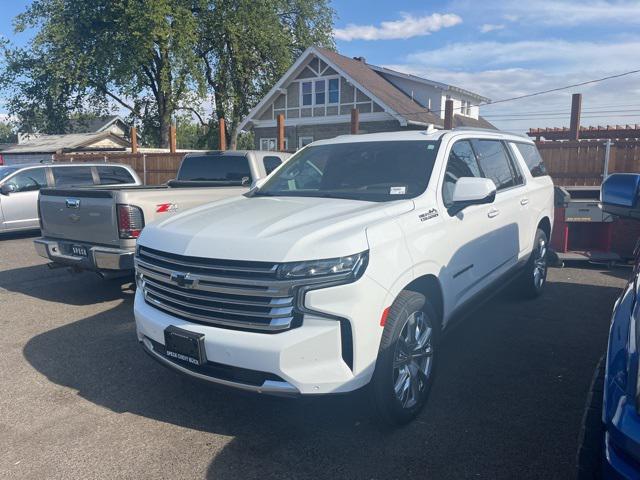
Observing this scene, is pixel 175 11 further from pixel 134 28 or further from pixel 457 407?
pixel 457 407

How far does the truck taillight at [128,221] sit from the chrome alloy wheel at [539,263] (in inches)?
176

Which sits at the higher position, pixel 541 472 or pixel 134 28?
pixel 134 28

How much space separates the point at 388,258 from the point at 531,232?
330 centimetres

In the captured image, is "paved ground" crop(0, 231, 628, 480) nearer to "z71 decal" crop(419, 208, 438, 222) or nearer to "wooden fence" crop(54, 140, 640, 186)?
"z71 decal" crop(419, 208, 438, 222)

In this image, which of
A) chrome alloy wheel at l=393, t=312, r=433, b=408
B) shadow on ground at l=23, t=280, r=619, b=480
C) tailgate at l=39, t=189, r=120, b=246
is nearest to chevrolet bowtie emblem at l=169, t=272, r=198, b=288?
shadow on ground at l=23, t=280, r=619, b=480

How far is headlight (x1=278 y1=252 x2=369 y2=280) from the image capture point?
9.24 feet

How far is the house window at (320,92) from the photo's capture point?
2909cm

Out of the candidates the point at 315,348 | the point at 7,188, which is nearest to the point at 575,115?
the point at 315,348

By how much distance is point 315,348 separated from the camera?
2787 millimetres

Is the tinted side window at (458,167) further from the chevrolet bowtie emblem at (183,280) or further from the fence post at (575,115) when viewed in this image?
the fence post at (575,115)

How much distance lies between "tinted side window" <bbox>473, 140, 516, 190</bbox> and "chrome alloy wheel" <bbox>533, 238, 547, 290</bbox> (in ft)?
3.67

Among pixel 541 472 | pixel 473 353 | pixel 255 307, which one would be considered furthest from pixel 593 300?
pixel 255 307

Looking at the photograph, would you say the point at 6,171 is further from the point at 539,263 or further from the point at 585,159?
the point at 585,159

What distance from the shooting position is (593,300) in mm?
6340
